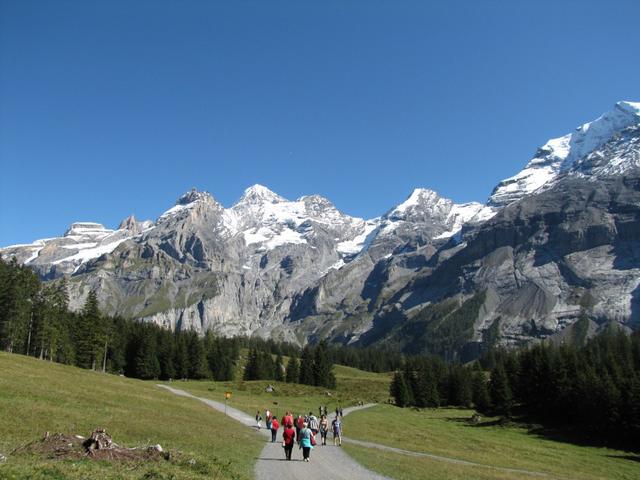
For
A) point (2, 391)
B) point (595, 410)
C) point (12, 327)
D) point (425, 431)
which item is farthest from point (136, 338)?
point (595, 410)

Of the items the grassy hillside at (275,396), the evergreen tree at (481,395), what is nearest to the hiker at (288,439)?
the grassy hillside at (275,396)

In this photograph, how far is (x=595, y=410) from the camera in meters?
80.4

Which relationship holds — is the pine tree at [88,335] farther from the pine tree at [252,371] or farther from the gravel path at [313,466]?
the gravel path at [313,466]

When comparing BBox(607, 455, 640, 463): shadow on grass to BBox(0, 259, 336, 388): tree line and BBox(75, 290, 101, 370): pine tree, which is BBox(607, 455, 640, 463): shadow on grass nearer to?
BBox(0, 259, 336, 388): tree line

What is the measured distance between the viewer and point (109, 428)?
31312 millimetres

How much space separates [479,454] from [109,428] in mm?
38102

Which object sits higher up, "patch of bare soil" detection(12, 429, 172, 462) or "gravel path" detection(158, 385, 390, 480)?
"patch of bare soil" detection(12, 429, 172, 462)

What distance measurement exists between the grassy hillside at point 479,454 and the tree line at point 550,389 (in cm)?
900

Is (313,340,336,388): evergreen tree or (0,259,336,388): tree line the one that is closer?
(0,259,336,388): tree line

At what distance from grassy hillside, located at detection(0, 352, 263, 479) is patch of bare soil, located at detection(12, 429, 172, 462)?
649mm

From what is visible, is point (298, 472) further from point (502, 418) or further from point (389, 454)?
point (502, 418)

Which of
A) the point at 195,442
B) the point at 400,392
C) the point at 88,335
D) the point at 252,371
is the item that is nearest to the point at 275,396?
the point at 400,392

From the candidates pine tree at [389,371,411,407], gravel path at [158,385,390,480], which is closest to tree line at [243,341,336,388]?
pine tree at [389,371,411,407]

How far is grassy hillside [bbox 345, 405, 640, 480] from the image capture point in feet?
107
